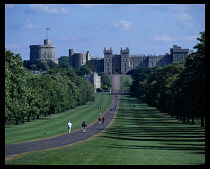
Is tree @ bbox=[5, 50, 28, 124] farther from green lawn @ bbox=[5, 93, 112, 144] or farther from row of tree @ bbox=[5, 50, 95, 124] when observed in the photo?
green lawn @ bbox=[5, 93, 112, 144]

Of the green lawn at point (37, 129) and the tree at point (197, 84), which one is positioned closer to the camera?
the tree at point (197, 84)

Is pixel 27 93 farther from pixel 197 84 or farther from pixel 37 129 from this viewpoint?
pixel 197 84


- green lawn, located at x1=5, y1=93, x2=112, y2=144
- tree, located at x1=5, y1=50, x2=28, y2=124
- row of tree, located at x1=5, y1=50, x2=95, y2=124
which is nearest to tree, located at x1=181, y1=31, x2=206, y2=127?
green lawn, located at x1=5, y1=93, x2=112, y2=144

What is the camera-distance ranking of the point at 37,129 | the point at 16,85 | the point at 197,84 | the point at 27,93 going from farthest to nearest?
1. the point at 27,93
2. the point at 16,85
3. the point at 37,129
4. the point at 197,84

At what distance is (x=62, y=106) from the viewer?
11919 cm

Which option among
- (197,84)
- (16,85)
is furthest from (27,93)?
(197,84)

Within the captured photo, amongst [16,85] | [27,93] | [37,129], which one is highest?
[16,85]

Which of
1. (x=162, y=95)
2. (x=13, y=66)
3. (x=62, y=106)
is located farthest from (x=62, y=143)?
(x=62, y=106)

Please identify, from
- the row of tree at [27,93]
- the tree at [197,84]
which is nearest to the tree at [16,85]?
the row of tree at [27,93]

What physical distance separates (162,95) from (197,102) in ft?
157

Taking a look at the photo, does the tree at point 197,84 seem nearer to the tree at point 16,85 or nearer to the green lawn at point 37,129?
the green lawn at point 37,129
